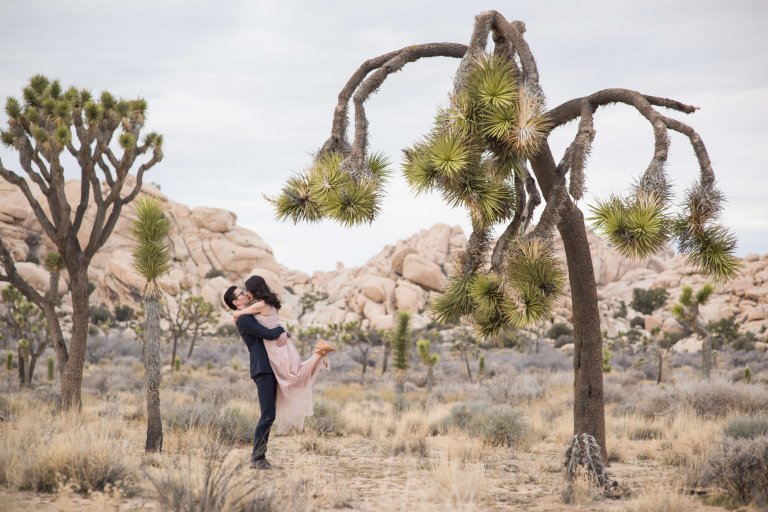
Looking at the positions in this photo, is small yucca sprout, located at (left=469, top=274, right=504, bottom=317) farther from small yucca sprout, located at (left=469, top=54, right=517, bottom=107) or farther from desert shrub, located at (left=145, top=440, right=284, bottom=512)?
desert shrub, located at (left=145, top=440, right=284, bottom=512)

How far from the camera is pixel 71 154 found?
485 inches

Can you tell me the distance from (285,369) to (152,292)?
2.54 meters

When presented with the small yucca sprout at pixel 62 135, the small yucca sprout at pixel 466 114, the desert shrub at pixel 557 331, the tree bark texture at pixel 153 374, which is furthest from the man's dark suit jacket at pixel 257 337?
the desert shrub at pixel 557 331

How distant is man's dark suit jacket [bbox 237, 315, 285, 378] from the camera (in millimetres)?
6832

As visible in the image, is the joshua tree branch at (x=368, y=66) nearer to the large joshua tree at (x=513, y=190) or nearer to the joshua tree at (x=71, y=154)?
the large joshua tree at (x=513, y=190)

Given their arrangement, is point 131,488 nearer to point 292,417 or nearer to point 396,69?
point 292,417

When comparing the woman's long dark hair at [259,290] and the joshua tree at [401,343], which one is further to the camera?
the joshua tree at [401,343]

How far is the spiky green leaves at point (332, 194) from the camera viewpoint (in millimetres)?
6223

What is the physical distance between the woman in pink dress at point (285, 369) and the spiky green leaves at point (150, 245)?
205 centimetres

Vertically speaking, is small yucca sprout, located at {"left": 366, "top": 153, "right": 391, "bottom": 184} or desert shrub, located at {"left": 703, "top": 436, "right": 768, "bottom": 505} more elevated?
small yucca sprout, located at {"left": 366, "top": 153, "right": 391, "bottom": 184}

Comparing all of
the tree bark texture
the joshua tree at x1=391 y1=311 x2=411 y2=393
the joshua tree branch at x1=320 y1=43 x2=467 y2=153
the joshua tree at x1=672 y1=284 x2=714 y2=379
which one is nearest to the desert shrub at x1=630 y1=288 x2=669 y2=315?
the joshua tree at x1=672 y1=284 x2=714 y2=379

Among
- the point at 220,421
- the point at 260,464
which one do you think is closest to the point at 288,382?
the point at 260,464

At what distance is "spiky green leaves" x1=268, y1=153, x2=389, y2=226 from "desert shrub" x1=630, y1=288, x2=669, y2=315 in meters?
51.8

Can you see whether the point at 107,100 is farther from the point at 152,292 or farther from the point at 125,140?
the point at 152,292
